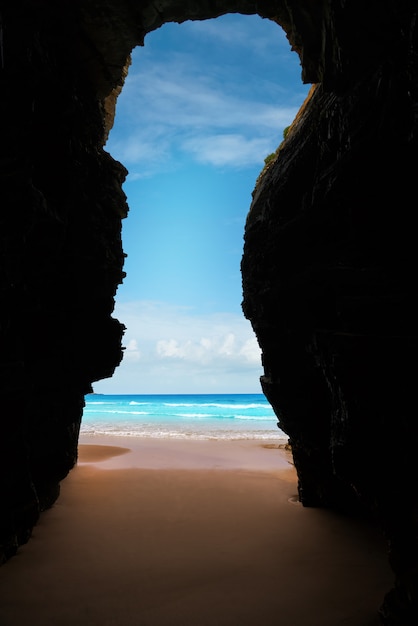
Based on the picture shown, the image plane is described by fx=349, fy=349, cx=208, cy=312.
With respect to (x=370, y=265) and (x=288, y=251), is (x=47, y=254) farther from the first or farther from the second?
(x=370, y=265)

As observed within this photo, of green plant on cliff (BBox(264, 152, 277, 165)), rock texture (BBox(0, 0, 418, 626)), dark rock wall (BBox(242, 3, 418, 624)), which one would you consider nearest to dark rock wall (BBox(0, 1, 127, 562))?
rock texture (BBox(0, 0, 418, 626))

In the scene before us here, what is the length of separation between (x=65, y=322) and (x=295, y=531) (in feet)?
26.3

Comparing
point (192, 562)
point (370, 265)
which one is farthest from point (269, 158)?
point (192, 562)

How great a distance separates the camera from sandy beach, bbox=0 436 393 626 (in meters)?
5.44

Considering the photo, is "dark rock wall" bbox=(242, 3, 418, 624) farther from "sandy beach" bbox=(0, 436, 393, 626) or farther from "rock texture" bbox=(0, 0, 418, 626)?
"sandy beach" bbox=(0, 436, 393, 626)

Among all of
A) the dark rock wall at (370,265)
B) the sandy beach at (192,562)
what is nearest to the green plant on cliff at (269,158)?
the dark rock wall at (370,265)

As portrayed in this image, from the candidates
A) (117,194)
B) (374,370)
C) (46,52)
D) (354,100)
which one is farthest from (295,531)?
(46,52)

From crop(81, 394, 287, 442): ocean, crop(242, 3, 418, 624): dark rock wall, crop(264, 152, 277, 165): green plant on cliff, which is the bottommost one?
crop(81, 394, 287, 442): ocean

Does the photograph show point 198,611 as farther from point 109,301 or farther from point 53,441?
point 109,301

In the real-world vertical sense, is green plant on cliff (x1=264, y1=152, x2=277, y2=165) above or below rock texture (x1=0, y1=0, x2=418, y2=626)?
above

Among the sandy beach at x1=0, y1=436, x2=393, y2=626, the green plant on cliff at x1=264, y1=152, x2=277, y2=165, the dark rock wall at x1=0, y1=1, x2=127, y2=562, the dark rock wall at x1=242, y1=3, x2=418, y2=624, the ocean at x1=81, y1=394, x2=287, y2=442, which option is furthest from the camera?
the ocean at x1=81, y1=394, x2=287, y2=442

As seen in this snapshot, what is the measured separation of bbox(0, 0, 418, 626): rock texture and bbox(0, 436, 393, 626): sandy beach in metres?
0.91

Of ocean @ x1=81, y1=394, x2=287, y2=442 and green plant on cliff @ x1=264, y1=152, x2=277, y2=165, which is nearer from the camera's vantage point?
green plant on cliff @ x1=264, y1=152, x2=277, y2=165

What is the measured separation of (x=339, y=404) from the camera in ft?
20.5
